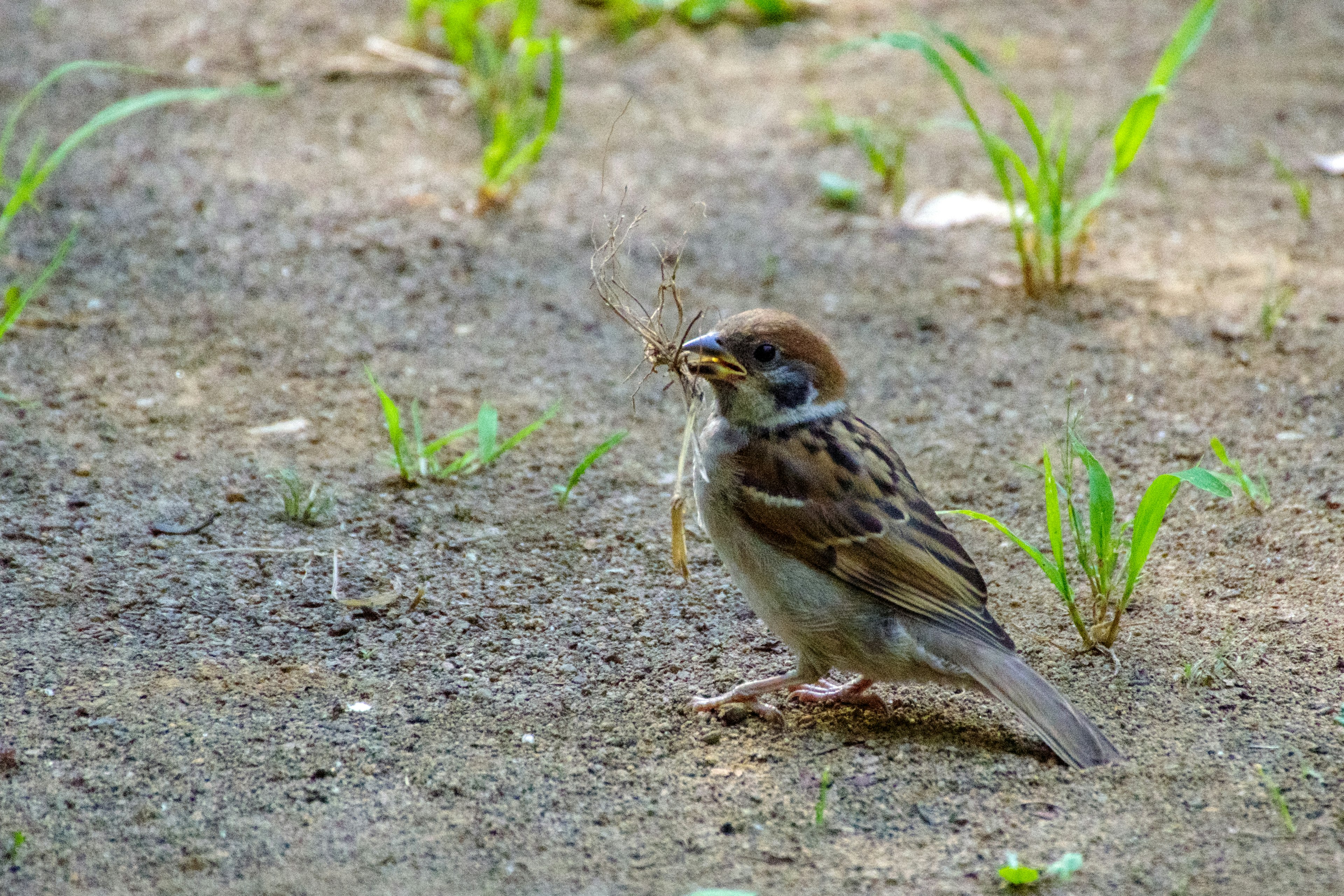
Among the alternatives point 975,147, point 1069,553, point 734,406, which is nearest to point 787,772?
point 734,406

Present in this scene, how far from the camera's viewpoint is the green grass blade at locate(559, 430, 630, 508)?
403 centimetres

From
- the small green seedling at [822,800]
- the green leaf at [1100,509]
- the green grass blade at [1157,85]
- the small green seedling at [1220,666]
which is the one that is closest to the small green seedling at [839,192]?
the green grass blade at [1157,85]

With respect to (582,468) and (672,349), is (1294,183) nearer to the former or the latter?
(672,349)

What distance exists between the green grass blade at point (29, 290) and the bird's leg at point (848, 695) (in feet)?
9.23

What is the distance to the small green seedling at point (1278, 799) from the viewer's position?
9.23ft

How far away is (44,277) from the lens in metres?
4.66

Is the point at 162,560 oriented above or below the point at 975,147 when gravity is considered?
below

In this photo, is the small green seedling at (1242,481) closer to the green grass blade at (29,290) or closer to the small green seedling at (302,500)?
the small green seedling at (302,500)

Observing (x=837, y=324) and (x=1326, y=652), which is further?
(x=837, y=324)

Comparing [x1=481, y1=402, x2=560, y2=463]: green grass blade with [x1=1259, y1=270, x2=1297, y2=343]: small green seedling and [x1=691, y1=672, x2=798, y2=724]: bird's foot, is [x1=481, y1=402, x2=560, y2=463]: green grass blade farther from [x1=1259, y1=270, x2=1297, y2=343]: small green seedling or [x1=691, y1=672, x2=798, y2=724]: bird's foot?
[x1=1259, y1=270, x2=1297, y2=343]: small green seedling

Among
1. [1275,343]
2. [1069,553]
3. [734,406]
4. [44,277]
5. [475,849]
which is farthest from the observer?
[1275,343]

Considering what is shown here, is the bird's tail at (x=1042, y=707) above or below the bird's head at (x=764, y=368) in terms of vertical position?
below

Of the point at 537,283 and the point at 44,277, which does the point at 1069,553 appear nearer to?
the point at 537,283

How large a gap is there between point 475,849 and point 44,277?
2.89 meters
